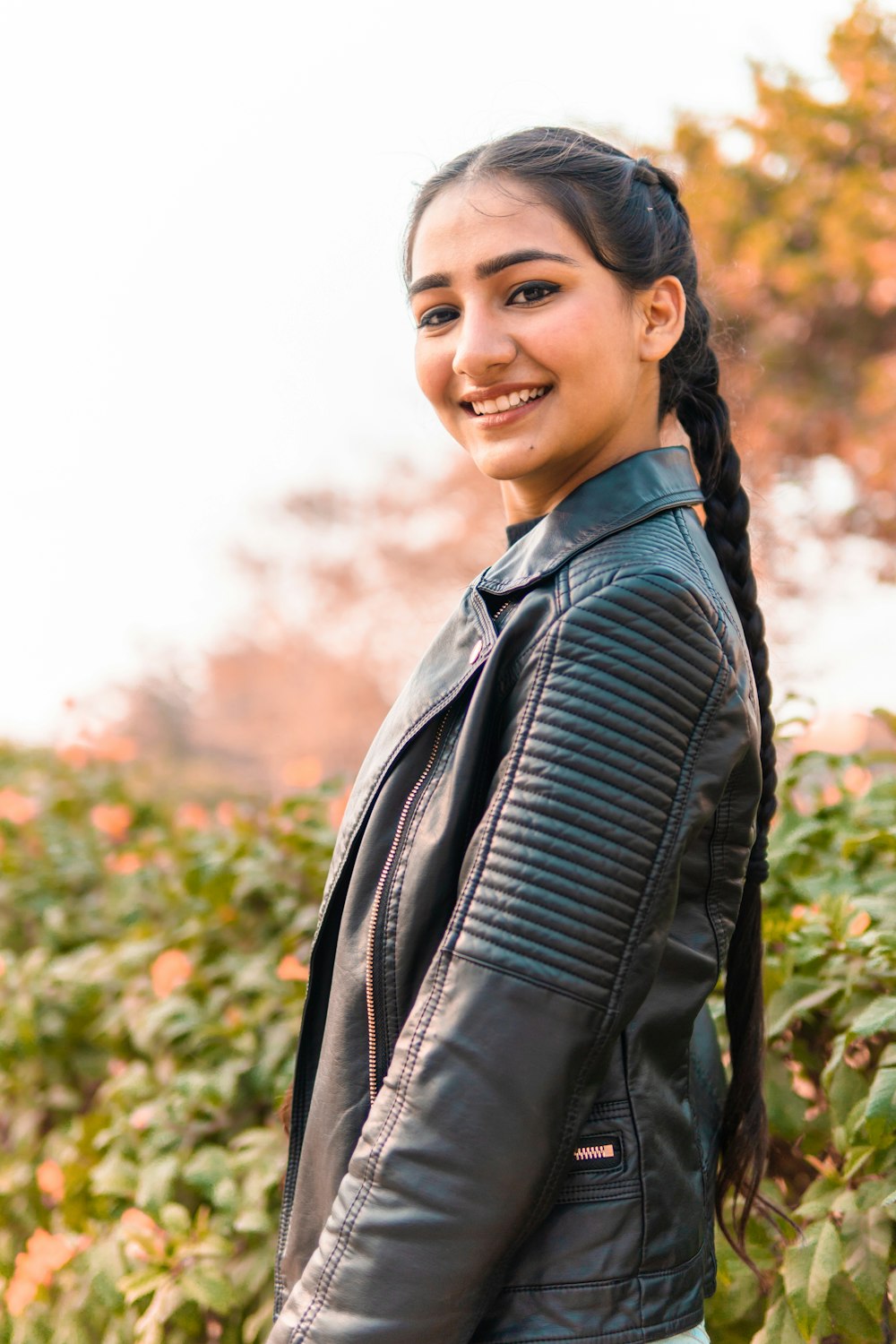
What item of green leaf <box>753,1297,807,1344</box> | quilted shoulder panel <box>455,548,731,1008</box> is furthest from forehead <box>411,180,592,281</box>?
green leaf <box>753,1297,807,1344</box>

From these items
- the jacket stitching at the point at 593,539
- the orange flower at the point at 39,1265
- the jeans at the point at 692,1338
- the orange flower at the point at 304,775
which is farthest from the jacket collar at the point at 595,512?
the orange flower at the point at 304,775

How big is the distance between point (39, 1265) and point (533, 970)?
1.55m

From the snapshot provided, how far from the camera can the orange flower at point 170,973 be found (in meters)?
2.39

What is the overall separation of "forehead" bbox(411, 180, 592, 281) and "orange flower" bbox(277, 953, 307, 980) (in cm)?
129

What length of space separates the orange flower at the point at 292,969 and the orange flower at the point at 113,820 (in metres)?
1.33

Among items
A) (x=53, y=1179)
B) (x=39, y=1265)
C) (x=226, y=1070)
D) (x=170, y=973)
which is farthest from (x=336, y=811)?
(x=39, y=1265)

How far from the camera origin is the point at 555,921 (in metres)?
1.05

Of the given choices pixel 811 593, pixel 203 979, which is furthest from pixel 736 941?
pixel 811 593

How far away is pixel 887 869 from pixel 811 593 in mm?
6359

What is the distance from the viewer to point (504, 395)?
1.35 metres

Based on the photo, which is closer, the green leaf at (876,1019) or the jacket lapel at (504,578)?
the jacket lapel at (504,578)

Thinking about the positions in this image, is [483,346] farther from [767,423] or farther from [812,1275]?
[767,423]

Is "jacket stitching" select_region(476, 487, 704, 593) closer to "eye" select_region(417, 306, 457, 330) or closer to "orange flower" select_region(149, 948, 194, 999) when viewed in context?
"eye" select_region(417, 306, 457, 330)

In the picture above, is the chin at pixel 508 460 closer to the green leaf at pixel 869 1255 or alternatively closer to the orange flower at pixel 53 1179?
the green leaf at pixel 869 1255
